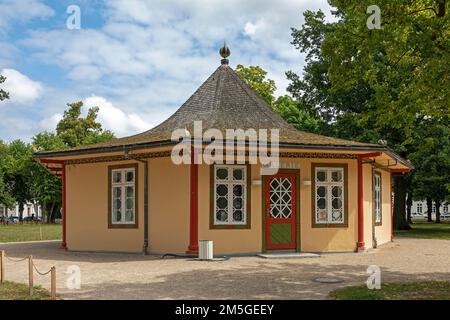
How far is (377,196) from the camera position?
66.3ft

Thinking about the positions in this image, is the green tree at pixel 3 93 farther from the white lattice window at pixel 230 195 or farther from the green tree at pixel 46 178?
the green tree at pixel 46 178

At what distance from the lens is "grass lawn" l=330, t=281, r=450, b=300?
8859 millimetres

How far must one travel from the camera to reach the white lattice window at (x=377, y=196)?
19531mm

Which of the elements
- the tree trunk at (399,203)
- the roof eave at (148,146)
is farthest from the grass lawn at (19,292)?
the tree trunk at (399,203)

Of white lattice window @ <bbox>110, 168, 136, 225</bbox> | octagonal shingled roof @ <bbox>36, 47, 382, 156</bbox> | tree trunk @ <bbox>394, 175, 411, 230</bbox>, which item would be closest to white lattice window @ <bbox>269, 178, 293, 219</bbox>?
octagonal shingled roof @ <bbox>36, 47, 382, 156</bbox>

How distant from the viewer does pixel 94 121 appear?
6109cm

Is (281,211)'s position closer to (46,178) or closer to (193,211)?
(193,211)

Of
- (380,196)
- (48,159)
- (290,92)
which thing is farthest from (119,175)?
(290,92)

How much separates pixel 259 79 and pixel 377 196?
24.7 metres

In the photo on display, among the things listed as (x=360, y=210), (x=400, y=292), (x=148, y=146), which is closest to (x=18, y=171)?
(x=148, y=146)

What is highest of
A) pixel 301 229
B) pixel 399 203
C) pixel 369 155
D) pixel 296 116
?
pixel 296 116

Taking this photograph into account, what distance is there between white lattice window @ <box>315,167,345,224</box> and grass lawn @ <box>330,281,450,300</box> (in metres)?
6.40

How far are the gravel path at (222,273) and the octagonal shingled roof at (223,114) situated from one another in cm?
348
